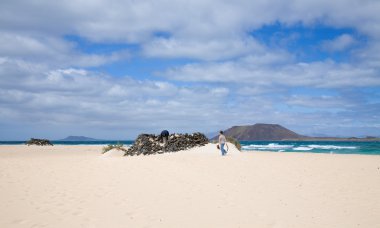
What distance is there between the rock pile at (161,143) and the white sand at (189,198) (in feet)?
34.8

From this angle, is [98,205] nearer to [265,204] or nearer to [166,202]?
[166,202]

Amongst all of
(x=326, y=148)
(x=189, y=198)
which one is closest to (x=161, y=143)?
(x=189, y=198)

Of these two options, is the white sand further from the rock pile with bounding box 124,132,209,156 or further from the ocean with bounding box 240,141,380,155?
the ocean with bounding box 240,141,380,155

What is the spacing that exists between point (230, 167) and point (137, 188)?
714 cm

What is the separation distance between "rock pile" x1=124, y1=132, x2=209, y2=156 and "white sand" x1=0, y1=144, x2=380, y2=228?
10597 mm

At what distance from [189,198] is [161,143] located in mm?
17751

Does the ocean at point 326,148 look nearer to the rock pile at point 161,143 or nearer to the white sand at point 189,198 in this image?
the rock pile at point 161,143

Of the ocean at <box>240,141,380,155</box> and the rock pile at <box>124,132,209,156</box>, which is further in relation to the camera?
the ocean at <box>240,141,380,155</box>

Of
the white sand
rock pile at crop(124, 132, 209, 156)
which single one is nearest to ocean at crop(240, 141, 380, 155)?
rock pile at crop(124, 132, 209, 156)

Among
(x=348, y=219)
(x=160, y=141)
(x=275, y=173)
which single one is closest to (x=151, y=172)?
(x=275, y=173)

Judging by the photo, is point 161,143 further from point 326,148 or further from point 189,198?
point 326,148

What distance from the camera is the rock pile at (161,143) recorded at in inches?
1072

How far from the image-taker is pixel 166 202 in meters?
10.1

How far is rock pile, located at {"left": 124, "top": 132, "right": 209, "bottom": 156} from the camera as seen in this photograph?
27.2m
